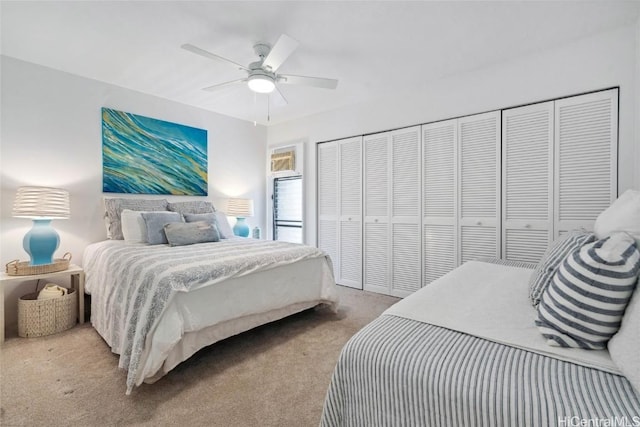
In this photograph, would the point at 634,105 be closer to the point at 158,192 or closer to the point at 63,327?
the point at 158,192

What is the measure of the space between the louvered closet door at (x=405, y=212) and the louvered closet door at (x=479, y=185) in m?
0.45

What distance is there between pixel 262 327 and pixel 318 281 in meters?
0.65

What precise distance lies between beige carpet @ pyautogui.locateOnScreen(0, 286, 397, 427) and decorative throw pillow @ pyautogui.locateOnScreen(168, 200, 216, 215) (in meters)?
1.46

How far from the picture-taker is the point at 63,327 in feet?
8.21

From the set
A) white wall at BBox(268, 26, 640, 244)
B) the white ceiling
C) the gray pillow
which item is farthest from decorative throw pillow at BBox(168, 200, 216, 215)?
white wall at BBox(268, 26, 640, 244)

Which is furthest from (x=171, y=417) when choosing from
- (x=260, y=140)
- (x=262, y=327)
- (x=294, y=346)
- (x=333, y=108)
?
(x=260, y=140)

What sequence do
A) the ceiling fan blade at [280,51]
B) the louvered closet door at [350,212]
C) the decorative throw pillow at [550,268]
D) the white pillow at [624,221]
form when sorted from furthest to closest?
1. the louvered closet door at [350,212]
2. the ceiling fan blade at [280,51]
3. the decorative throw pillow at [550,268]
4. the white pillow at [624,221]

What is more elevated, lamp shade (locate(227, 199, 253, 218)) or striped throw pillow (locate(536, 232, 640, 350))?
lamp shade (locate(227, 199, 253, 218))

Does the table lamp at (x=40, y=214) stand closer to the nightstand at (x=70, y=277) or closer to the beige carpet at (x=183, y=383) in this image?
the nightstand at (x=70, y=277)

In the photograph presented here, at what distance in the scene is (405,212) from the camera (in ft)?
11.1

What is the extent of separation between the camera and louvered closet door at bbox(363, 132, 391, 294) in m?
3.53

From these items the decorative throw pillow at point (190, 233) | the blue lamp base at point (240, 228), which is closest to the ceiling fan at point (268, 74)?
the decorative throw pillow at point (190, 233)

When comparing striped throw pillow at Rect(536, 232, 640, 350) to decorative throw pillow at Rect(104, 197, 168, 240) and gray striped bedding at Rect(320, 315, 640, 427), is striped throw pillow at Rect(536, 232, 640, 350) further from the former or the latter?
decorative throw pillow at Rect(104, 197, 168, 240)

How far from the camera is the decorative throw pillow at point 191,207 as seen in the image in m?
3.47
